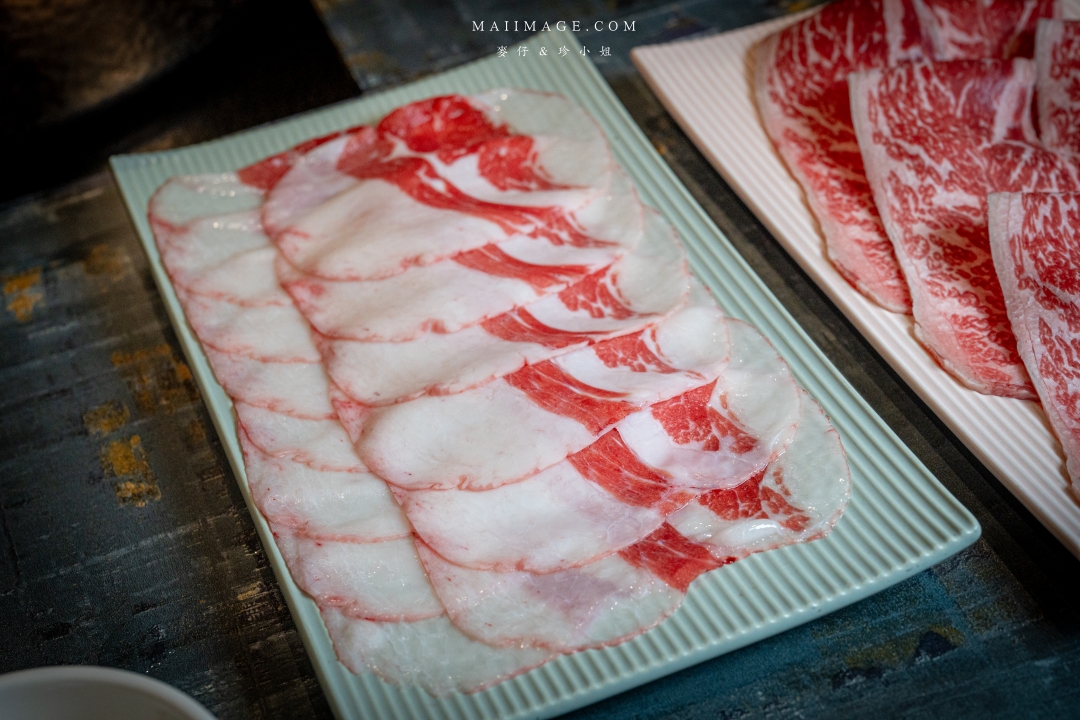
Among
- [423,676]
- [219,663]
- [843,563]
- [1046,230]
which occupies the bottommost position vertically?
[219,663]

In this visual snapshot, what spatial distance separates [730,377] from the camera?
184 cm

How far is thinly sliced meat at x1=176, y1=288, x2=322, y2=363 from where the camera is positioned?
1.95 meters

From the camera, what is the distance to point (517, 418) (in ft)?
5.61

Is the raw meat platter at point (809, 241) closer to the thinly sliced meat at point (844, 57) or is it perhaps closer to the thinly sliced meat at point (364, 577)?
the thinly sliced meat at point (844, 57)

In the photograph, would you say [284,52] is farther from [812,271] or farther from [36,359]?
[812,271]

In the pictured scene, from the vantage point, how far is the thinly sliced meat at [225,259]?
2.08 m

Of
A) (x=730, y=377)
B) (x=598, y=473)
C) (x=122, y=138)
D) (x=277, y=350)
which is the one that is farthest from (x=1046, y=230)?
(x=122, y=138)

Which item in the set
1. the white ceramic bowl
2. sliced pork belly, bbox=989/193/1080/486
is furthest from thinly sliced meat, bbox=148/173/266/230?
sliced pork belly, bbox=989/193/1080/486

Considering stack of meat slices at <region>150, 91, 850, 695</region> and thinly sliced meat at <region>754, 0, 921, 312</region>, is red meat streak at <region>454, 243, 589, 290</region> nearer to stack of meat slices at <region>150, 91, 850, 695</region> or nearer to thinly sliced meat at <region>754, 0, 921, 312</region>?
stack of meat slices at <region>150, 91, 850, 695</region>

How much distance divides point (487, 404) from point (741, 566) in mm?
590

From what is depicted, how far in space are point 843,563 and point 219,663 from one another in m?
1.21

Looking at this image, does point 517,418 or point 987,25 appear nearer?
point 517,418

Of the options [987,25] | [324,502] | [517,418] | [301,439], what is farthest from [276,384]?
[987,25]

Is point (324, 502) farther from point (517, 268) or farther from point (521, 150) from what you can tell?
point (521, 150)
